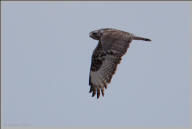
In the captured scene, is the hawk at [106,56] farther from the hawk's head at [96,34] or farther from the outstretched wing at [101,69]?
the hawk's head at [96,34]

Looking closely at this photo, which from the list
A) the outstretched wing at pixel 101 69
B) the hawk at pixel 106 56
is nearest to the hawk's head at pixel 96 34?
the hawk at pixel 106 56

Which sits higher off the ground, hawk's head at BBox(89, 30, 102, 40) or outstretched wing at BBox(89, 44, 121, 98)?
hawk's head at BBox(89, 30, 102, 40)

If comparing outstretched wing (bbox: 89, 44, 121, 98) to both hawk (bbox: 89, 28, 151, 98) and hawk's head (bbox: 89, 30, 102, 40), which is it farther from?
hawk's head (bbox: 89, 30, 102, 40)

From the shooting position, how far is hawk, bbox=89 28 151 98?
15969mm

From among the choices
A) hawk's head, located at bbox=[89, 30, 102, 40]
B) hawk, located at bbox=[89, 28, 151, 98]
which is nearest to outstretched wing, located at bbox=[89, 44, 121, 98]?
hawk, located at bbox=[89, 28, 151, 98]

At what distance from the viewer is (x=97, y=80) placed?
16375mm

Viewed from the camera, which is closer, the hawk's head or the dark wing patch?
the dark wing patch

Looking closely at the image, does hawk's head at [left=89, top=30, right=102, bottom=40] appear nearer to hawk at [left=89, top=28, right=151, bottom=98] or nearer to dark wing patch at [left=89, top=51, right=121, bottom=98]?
hawk at [left=89, top=28, right=151, bottom=98]

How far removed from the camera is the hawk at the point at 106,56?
52.4ft

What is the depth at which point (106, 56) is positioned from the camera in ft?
52.6

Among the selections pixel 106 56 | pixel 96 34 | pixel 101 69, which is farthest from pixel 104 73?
pixel 96 34

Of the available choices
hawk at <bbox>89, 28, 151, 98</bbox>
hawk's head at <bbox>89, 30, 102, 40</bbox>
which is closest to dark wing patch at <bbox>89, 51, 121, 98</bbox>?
hawk at <bbox>89, 28, 151, 98</bbox>

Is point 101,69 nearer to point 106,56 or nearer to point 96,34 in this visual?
point 106,56

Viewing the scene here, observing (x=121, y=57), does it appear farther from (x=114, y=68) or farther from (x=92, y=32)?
(x=92, y=32)
